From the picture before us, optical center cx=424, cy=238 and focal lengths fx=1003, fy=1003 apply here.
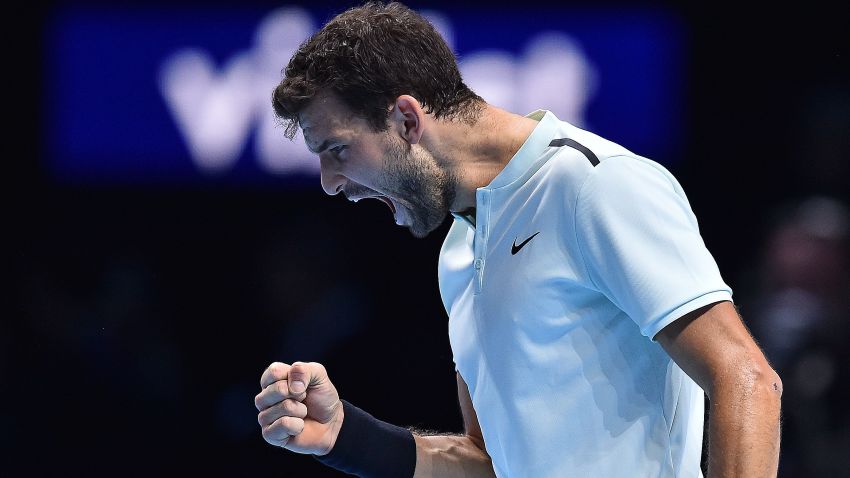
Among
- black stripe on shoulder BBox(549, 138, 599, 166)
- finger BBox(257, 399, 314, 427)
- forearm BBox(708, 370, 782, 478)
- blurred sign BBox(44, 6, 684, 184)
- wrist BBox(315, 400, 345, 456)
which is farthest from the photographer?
blurred sign BBox(44, 6, 684, 184)

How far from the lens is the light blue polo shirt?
147cm

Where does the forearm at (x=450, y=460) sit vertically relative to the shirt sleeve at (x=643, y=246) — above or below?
below

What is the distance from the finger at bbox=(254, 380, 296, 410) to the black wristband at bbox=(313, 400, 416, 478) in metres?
0.26

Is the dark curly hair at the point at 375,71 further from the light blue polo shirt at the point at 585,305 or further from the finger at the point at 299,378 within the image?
the finger at the point at 299,378

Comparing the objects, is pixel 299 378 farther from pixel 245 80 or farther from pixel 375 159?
pixel 245 80

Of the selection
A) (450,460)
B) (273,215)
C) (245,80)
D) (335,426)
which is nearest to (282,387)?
(335,426)

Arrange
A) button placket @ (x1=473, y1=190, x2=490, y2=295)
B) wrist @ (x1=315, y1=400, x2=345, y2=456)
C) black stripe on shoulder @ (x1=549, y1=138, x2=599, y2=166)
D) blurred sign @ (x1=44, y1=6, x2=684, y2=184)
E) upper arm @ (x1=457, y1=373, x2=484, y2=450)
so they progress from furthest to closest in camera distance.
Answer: blurred sign @ (x1=44, y1=6, x2=684, y2=184) → upper arm @ (x1=457, y1=373, x2=484, y2=450) → wrist @ (x1=315, y1=400, x2=345, y2=456) → button placket @ (x1=473, y1=190, x2=490, y2=295) → black stripe on shoulder @ (x1=549, y1=138, x2=599, y2=166)

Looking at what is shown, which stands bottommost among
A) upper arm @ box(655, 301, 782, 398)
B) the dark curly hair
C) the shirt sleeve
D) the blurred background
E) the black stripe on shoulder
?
the blurred background

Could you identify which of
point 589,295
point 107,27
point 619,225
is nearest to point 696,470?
point 589,295

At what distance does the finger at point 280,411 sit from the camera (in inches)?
73.5

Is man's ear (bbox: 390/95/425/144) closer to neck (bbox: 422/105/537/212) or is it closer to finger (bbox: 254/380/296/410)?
neck (bbox: 422/105/537/212)

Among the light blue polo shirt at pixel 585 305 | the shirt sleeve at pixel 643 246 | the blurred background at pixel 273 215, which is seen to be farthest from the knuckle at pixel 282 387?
the blurred background at pixel 273 215

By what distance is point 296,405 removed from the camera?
1878 millimetres

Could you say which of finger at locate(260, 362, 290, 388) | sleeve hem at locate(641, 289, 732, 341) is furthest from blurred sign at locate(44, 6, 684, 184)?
sleeve hem at locate(641, 289, 732, 341)
